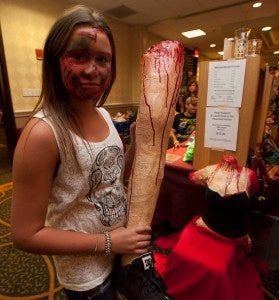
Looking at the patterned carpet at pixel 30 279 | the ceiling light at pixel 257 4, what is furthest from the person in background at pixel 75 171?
the ceiling light at pixel 257 4

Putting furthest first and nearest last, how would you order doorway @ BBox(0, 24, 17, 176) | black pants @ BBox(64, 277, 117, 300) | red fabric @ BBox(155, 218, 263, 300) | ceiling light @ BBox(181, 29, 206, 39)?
ceiling light @ BBox(181, 29, 206, 39)
doorway @ BBox(0, 24, 17, 176)
red fabric @ BBox(155, 218, 263, 300)
black pants @ BBox(64, 277, 117, 300)

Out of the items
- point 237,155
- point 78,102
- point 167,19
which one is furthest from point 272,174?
point 167,19

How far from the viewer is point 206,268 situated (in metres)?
1.09

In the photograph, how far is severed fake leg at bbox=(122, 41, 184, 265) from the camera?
469 millimetres

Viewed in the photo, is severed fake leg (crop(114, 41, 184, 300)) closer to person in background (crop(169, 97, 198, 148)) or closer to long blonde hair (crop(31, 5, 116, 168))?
long blonde hair (crop(31, 5, 116, 168))

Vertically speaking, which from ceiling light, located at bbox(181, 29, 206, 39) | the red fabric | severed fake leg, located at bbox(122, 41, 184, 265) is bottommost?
the red fabric

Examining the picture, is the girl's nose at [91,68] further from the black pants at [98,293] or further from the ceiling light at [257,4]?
the ceiling light at [257,4]

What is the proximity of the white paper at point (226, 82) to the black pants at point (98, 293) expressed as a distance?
1.06 meters

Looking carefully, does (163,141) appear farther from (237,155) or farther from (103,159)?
(237,155)

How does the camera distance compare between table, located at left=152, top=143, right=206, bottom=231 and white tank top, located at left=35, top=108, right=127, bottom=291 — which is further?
table, located at left=152, top=143, right=206, bottom=231

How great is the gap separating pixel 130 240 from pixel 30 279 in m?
1.38

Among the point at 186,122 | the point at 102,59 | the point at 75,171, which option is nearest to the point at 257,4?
the point at 186,122

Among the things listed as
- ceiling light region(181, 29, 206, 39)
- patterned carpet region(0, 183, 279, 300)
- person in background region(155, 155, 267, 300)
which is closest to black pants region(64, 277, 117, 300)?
person in background region(155, 155, 267, 300)

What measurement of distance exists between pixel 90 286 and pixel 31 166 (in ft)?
1.12
